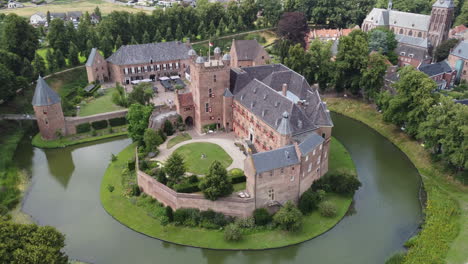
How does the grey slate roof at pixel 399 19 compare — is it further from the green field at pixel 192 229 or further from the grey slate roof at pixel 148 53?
the green field at pixel 192 229

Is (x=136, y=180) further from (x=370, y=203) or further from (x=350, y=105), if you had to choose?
(x=350, y=105)

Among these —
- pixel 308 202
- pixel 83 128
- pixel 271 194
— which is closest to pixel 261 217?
pixel 271 194

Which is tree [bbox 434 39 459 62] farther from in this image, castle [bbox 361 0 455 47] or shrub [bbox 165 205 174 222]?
shrub [bbox 165 205 174 222]

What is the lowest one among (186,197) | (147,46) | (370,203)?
(370,203)

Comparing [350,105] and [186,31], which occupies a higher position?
[186,31]

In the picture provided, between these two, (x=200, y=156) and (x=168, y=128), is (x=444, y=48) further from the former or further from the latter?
(x=168, y=128)

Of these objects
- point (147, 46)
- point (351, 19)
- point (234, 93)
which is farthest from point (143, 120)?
point (351, 19)
